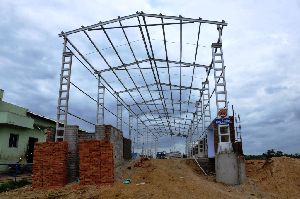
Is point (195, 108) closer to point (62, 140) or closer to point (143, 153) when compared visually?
point (143, 153)

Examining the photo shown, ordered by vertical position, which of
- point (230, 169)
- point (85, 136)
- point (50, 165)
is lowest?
point (230, 169)

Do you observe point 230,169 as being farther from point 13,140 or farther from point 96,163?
point 13,140

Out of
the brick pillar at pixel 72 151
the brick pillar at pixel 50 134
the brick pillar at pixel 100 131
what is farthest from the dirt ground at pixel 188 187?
the brick pillar at pixel 50 134

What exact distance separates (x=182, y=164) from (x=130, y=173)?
4881 millimetres

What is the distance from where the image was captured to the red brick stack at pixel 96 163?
1195 cm

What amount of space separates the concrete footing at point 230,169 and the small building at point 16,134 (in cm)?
1539

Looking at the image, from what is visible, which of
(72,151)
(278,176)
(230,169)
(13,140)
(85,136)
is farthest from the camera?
(13,140)

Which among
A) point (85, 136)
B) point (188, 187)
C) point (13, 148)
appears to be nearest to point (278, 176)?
point (188, 187)

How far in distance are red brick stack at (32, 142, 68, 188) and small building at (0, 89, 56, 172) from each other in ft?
41.8

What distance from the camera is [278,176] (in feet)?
46.3

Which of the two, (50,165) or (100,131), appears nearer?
(50,165)

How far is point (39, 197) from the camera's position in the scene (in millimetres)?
10688

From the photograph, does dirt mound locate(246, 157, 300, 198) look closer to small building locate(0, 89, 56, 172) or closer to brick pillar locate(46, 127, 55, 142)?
brick pillar locate(46, 127, 55, 142)

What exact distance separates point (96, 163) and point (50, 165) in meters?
1.77
